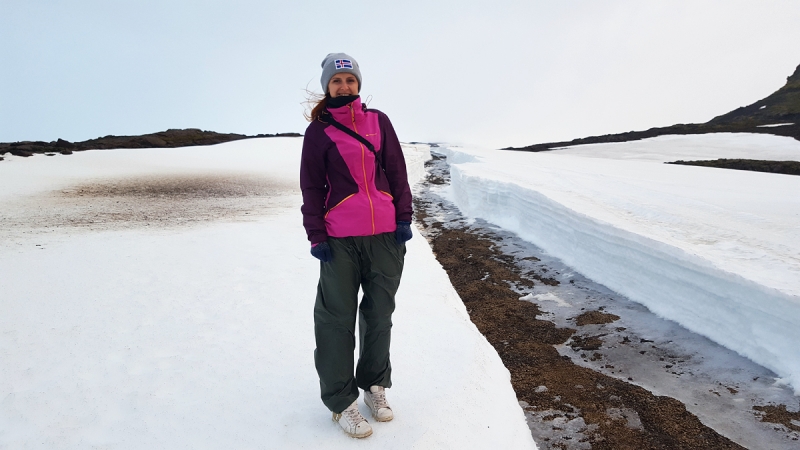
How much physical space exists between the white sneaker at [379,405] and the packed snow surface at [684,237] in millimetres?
3239

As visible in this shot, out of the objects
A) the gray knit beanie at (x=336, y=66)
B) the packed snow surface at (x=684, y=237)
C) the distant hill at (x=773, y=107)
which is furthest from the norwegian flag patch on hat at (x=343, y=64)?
the distant hill at (x=773, y=107)

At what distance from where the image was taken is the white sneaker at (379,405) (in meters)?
2.63

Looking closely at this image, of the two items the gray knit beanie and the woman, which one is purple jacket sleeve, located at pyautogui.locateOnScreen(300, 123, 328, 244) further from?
the gray knit beanie

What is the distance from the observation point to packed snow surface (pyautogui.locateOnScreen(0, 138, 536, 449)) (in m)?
2.58

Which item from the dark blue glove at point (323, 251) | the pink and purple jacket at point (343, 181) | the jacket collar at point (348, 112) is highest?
the jacket collar at point (348, 112)

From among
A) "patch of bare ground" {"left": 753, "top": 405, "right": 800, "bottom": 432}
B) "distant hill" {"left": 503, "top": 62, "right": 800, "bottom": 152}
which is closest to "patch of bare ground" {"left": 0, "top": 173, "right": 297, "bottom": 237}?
"patch of bare ground" {"left": 753, "top": 405, "right": 800, "bottom": 432}

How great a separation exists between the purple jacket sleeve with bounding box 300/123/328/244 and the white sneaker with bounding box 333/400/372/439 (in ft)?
3.03

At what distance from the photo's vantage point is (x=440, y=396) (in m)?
2.97

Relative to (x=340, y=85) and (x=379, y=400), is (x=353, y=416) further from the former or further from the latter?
(x=340, y=85)

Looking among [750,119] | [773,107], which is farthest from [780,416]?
[773,107]

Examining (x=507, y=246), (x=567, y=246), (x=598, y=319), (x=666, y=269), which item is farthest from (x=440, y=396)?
(x=507, y=246)

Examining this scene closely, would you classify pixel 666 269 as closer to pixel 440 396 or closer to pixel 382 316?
pixel 440 396

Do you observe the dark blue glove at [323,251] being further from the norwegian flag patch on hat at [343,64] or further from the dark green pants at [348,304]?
the norwegian flag patch on hat at [343,64]

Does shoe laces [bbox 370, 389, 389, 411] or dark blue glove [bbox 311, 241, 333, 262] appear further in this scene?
shoe laces [bbox 370, 389, 389, 411]
